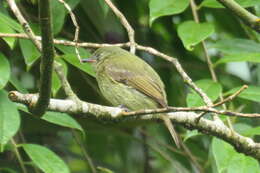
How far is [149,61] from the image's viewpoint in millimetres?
5547

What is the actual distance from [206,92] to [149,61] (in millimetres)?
1654

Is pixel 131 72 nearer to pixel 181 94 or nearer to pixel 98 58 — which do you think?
pixel 98 58

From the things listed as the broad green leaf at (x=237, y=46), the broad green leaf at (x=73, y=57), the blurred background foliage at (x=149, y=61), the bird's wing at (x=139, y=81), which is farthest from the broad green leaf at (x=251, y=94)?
the broad green leaf at (x=73, y=57)

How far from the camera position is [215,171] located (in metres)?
3.97

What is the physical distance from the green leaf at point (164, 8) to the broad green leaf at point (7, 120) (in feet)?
3.69

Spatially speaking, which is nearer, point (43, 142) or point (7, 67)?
point (7, 67)

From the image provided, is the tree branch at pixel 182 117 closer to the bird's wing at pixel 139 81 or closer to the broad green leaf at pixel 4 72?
the broad green leaf at pixel 4 72

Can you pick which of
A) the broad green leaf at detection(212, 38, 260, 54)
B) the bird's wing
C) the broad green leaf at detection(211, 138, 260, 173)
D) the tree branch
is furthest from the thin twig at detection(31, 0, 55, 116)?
the broad green leaf at detection(212, 38, 260, 54)

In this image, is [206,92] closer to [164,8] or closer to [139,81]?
[164,8]

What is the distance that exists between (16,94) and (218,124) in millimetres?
1209

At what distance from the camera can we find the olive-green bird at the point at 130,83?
14.8 ft

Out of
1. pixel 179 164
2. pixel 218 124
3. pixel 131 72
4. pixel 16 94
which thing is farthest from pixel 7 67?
pixel 179 164

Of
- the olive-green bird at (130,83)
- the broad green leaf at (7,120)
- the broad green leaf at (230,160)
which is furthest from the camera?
the olive-green bird at (130,83)

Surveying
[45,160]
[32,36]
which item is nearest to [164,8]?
[45,160]
